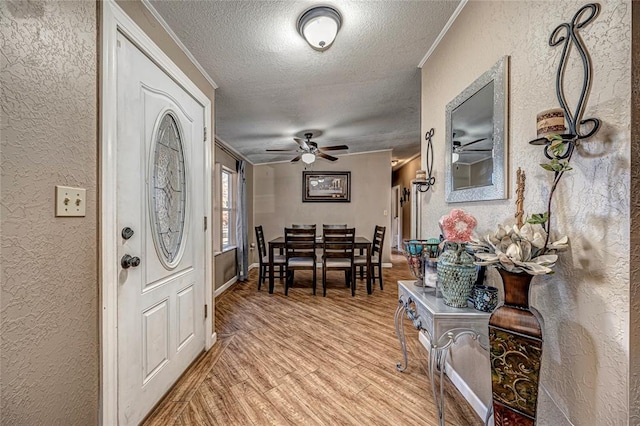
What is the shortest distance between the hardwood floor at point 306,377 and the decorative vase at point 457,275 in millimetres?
737

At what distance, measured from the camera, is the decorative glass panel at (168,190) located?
1.54 meters

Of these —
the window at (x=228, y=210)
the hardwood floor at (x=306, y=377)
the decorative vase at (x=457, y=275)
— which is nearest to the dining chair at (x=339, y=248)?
the hardwood floor at (x=306, y=377)

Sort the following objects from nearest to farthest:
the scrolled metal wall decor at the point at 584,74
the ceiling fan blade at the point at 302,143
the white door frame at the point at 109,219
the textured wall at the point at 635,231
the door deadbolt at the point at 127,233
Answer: the textured wall at the point at 635,231, the scrolled metal wall decor at the point at 584,74, the white door frame at the point at 109,219, the door deadbolt at the point at 127,233, the ceiling fan blade at the point at 302,143

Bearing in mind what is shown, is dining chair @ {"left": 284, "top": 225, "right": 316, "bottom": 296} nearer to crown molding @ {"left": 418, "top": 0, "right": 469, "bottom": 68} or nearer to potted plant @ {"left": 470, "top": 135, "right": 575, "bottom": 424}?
crown molding @ {"left": 418, "top": 0, "right": 469, "bottom": 68}

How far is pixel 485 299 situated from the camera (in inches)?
47.6

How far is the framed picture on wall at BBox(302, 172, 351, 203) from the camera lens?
219 inches

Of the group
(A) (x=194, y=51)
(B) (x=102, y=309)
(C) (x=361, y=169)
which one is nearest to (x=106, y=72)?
(A) (x=194, y=51)

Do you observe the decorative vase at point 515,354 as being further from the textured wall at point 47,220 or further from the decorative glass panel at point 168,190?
the decorative glass panel at point 168,190

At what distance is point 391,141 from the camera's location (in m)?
4.73

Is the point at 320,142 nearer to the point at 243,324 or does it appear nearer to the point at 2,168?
the point at 243,324

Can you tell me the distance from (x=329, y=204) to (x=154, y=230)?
4.29 metres

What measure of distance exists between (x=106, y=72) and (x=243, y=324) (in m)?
2.36

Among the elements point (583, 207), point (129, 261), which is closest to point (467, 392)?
point (583, 207)

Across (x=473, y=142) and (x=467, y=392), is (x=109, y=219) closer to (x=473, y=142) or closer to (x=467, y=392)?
(x=473, y=142)
